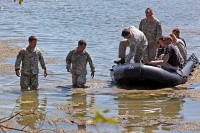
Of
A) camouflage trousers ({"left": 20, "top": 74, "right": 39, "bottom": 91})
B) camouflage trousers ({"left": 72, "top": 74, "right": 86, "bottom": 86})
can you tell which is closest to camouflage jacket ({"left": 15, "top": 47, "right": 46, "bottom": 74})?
camouflage trousers ({"left": 20, "top": 74, "right": 39, "bottom": 91})

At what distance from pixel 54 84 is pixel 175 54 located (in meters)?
2.77

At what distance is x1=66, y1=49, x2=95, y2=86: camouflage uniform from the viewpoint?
11.0m

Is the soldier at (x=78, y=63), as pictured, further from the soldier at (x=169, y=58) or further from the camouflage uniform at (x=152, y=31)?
the camouflage uniform at (x=152, y=31)

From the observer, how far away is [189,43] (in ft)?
64.8

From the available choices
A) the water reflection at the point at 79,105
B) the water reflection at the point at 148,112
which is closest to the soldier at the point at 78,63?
the water reflection at the point at 79,105

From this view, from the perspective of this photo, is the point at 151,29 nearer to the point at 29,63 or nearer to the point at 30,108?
the point at 29,63

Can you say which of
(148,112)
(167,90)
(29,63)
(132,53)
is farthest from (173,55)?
(29,63)

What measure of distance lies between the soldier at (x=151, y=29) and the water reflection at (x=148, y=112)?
248 centimetres

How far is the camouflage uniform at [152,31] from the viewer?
12617 mm

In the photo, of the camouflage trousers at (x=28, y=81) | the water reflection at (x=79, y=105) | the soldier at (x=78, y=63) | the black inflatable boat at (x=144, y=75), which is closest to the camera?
the water reflection at (x=79, y=105)

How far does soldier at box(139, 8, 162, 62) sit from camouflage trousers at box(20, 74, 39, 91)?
335cm

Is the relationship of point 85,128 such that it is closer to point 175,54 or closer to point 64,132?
Answer: point 64,132

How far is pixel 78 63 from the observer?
10984 millimetres

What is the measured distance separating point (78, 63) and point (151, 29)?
Answer: 2.50 metres
